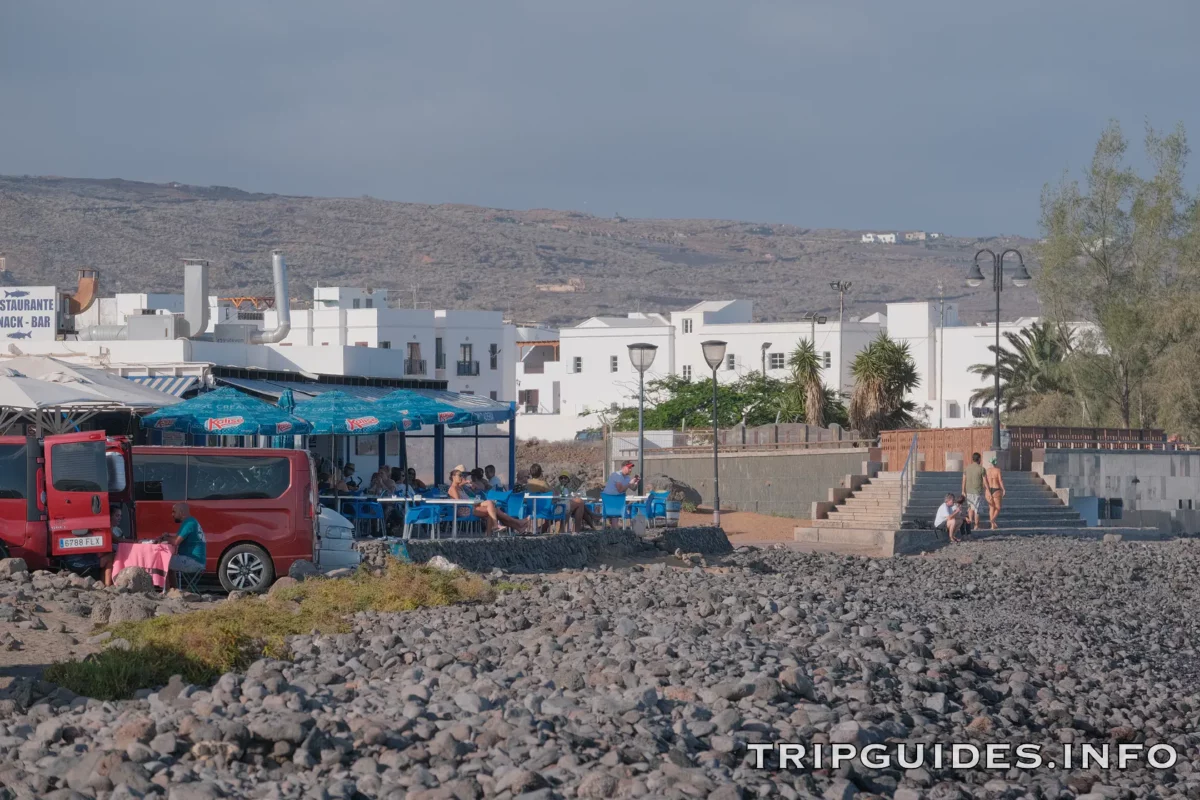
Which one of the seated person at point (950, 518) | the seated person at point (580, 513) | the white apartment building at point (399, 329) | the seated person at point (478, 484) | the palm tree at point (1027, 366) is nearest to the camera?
the seated person at point (478, 484)

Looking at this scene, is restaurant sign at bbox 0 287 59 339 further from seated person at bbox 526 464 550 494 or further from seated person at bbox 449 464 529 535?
seated person at bbox 449 464 529 535

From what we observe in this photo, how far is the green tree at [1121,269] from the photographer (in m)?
39.3

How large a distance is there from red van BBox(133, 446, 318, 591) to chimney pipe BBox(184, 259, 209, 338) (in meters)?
20.9

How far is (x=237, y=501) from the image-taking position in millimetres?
16250

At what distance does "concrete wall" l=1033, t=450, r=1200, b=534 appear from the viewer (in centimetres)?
3244

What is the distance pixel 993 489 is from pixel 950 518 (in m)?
2.62

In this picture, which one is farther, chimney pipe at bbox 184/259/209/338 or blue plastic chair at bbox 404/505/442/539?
chimney pipe at bbox 184/259/209/338

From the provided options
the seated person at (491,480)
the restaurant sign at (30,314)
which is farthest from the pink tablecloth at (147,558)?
the restaurant sign at (30,314)

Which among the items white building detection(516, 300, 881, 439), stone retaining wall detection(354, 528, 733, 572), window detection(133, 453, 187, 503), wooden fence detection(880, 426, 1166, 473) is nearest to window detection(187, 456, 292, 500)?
window detection(133, 453, 187, 503)

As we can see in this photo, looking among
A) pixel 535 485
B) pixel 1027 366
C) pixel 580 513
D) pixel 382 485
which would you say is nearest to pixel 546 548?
pixel 580 513

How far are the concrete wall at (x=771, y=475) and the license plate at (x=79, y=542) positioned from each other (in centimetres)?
2055

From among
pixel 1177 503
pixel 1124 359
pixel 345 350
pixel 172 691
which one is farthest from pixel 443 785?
pixel 1124 359

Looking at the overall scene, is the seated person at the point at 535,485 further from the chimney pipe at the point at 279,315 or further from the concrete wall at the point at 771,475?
the chimney pipe at the point at 279,315

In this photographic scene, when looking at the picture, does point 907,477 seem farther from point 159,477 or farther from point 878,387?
point 159,477
